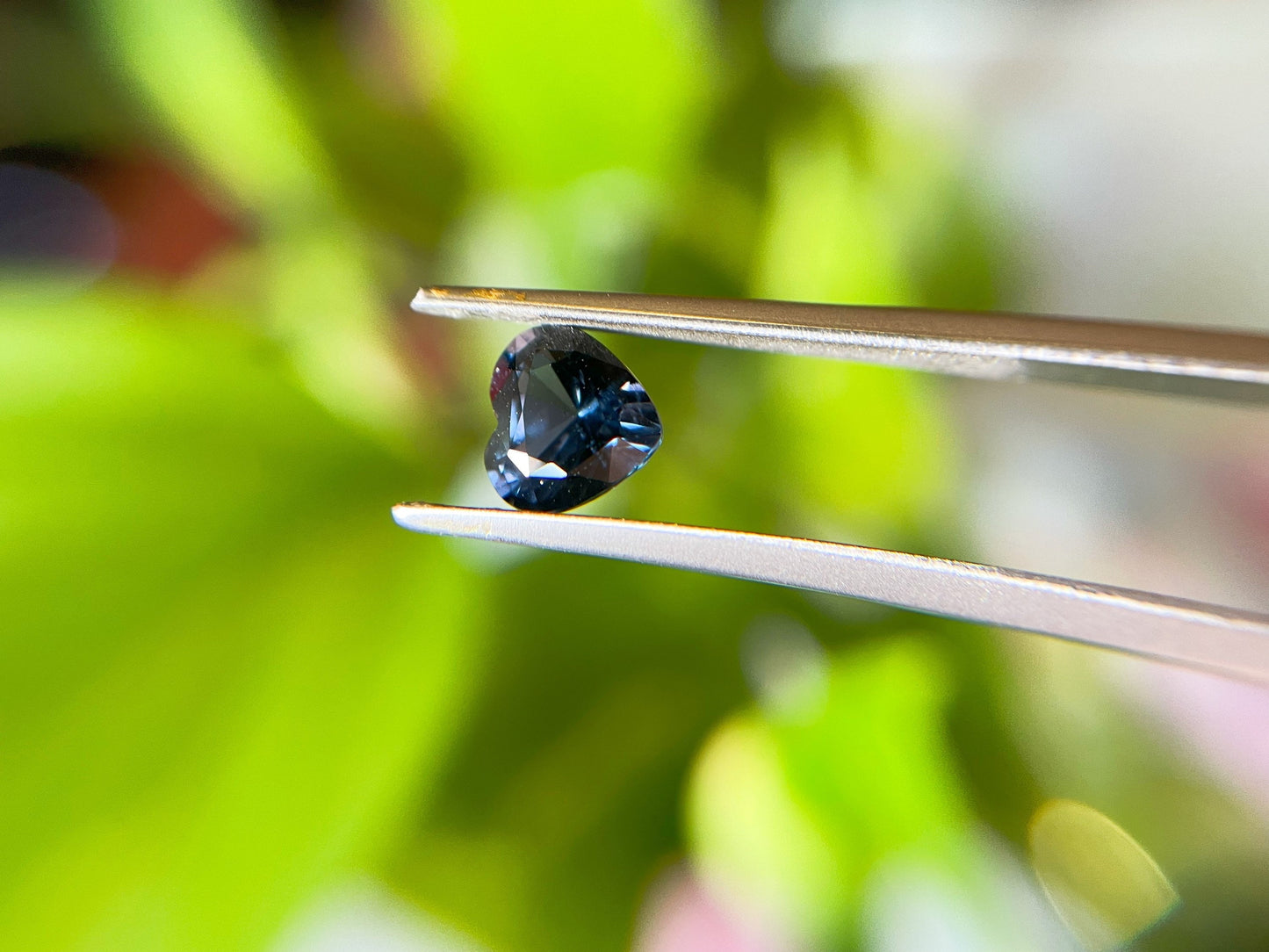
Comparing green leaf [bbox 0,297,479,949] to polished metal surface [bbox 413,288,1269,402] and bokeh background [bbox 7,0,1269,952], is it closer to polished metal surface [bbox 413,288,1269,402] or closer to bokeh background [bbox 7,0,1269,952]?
bokeh background [bbox 7,0,1269,952]

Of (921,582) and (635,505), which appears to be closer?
(921,582)

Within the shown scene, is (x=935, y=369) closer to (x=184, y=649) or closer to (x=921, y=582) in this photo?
(x=921, y=582)

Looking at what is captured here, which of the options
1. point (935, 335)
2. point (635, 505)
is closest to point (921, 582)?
point (935, 335)

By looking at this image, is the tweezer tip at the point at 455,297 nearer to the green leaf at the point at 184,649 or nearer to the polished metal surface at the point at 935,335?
the polished metal surface at the point at 935,335

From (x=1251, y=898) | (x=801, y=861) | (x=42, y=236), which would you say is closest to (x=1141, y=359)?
(x=801, y=861)

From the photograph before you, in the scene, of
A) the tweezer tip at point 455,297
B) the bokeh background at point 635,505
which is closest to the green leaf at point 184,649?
the bokeh background at point 635,505

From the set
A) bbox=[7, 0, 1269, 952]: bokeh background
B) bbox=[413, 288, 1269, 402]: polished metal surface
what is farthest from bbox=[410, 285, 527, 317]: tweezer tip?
bbox=[7, 0, 1269, 952]: bokeh background
